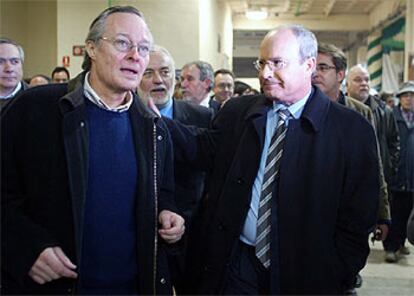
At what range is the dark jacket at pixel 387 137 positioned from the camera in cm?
492

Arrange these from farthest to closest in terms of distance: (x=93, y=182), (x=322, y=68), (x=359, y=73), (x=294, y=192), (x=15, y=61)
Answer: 1. (x=359, y=73)
2. (x=15, y=61)
3. (x=322, y=68)
4. (x=294, y=192)
5. (x=93, y=182)

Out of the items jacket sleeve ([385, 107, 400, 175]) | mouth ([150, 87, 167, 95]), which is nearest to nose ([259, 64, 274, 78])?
mouth ([150, 87, 167, 95])

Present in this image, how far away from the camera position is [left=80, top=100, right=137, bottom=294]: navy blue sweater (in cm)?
174

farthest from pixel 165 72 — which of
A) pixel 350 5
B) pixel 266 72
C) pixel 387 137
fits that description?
pixel 350 5

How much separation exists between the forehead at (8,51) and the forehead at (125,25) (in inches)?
79.0

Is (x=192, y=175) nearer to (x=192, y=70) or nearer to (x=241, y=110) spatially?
(x=241, y=110)

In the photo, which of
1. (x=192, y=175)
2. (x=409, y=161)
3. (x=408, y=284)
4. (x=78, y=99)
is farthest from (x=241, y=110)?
(x=409, y=161)

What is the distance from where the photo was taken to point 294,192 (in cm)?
197

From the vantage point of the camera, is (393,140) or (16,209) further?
(393,140)

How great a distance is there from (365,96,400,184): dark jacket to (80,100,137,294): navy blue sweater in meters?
3.53

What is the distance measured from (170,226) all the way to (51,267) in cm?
42

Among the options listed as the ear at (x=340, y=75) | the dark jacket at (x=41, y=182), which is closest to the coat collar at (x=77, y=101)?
the dark jacket at (x=41, y=182)

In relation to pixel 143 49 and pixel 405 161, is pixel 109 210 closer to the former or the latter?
pixel 143 49

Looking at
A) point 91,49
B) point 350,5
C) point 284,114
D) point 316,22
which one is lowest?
point 284,114
